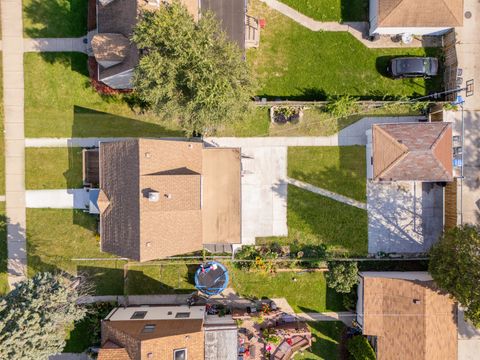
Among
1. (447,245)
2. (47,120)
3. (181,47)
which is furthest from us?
(47,120)

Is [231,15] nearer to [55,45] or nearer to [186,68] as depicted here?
[186,68]

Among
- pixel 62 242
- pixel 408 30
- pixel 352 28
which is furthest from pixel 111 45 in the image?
pixel 408 30

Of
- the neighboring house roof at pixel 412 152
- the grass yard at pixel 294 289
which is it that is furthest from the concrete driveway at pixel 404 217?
the grass yard at pixel 294 289

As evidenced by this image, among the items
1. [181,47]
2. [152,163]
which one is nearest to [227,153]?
[152,163]

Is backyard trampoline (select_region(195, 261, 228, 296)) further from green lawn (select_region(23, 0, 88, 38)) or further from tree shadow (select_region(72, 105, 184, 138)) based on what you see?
green lawn (select_region(23, 0, 88, 38))

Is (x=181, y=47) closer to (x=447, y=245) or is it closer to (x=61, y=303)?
(x=61, y=303)

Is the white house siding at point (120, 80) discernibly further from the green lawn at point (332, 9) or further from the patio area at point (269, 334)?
the patio area at point (269, 334)

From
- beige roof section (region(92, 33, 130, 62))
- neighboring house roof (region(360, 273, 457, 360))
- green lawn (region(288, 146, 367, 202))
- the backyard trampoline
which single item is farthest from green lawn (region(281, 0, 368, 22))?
the backyard trampoline
